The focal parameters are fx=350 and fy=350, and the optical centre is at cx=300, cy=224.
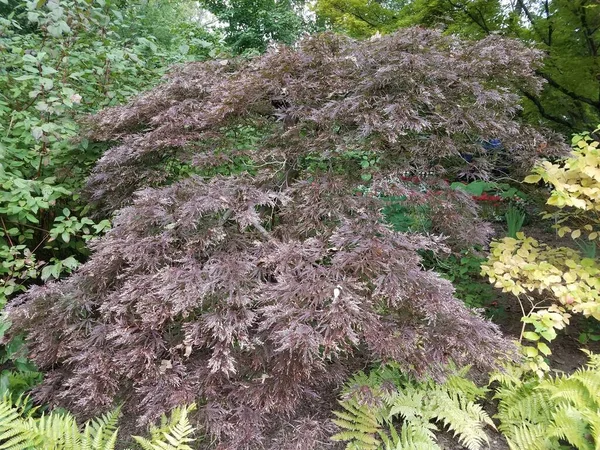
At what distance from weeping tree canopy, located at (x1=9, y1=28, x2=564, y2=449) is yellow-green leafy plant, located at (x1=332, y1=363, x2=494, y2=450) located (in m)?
0.13

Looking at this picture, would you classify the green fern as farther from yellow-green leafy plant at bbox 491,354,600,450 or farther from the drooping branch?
the drooping branch

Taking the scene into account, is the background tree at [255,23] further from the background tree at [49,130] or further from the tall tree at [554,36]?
the background tree at [49,130]

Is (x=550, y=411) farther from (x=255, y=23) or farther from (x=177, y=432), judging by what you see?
(x=255, y=23)

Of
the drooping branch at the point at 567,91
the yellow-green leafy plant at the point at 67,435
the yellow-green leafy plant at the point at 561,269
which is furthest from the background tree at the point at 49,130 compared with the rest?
the drooping branch at the point at 567,91

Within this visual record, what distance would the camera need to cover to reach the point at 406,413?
1.59 m

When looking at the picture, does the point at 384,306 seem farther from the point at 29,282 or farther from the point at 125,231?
the point at 29,282

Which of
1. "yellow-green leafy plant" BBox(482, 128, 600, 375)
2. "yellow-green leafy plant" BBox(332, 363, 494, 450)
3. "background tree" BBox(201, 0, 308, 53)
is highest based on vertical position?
"background tree" BBox(201, 0, 308, 53)

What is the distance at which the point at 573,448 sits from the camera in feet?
4.91

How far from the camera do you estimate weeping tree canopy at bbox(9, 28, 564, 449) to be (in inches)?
46.9

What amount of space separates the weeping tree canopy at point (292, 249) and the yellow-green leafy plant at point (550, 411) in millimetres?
348

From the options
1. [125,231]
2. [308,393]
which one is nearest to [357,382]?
[308,393]

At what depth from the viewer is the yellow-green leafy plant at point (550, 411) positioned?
1.38 meters

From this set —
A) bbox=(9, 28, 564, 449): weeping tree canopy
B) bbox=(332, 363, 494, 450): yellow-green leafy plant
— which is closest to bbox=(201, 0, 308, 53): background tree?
bbox=(9, 28, 564, 449): weeping tree canopy

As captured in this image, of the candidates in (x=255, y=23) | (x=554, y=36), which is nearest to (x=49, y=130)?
(x=554, y=36)
